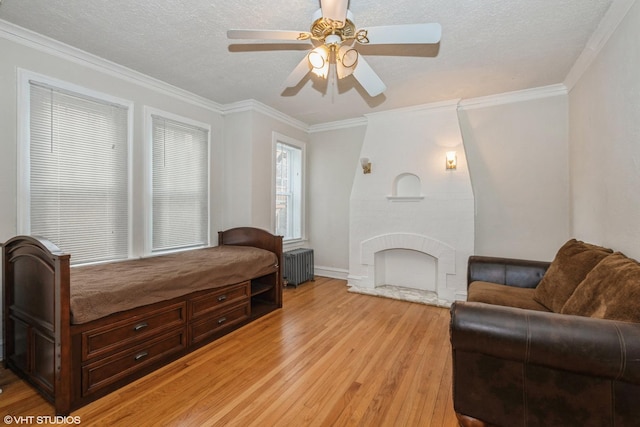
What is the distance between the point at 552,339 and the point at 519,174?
117 inches

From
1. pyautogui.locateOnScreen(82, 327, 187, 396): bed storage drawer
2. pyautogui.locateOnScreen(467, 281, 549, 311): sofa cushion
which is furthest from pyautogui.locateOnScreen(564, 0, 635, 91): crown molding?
pyautogui.locateOnScreen(82, 327, 187, 396): bed storage drawer

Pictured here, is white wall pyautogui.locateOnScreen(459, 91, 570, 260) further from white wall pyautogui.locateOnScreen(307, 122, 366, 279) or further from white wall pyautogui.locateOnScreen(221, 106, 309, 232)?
white wall pyautogui.locateOnScreen(221, 106, 309, 232)

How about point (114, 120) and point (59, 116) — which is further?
point (114, 120)

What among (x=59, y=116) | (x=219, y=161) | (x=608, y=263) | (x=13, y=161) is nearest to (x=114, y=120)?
(x=59, y=116)

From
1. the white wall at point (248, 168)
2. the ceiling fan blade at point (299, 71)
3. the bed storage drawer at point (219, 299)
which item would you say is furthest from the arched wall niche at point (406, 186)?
the bed storage drawer at point (219, 299)

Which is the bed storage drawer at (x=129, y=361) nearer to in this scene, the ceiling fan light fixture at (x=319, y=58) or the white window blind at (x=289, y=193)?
the ceiling fan light fixture at (x=319, y=58)

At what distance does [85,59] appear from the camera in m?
2.69

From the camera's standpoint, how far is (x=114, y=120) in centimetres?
295

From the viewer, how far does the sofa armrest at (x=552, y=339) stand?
1200mm

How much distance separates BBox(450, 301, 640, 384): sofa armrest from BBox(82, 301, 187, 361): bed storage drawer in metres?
2.09

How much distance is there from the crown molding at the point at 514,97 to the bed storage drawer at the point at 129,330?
412 cm

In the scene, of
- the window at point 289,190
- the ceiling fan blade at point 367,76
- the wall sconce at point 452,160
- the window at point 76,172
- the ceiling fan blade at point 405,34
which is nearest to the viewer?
the ceiling fan blade at point 405,34

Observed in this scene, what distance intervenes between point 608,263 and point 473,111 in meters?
2.76

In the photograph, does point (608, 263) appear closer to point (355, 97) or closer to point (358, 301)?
point (358, 301)
